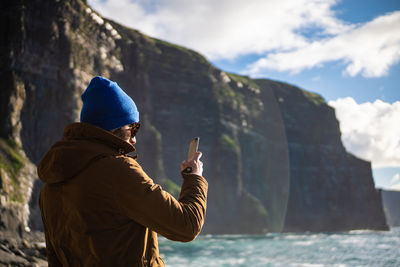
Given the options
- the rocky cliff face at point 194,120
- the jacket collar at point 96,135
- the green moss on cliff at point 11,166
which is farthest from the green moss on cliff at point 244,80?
the jacket collar at point 96,135

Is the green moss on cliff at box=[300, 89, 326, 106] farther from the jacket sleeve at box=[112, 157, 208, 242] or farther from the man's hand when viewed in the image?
the jacket sleeve at box=[112, 157, 208, 242]

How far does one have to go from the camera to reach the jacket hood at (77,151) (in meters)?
1.70

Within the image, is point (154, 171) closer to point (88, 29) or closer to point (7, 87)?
point (88, 29)

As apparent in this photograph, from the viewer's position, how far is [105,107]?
1936 millimetres

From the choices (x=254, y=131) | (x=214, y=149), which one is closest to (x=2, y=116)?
(x=214, y=149)

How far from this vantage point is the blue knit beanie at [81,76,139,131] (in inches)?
76.1

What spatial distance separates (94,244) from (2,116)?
152 ft

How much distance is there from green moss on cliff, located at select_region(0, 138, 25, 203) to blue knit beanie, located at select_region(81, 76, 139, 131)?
117 feet

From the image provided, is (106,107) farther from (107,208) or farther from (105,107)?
(107,208)

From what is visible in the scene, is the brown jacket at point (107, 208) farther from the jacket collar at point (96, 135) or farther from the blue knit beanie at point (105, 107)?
the blue knit beanie at point (105, 107)

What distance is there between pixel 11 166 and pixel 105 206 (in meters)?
41.7

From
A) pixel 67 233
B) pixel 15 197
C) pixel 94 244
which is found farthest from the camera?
pixel 15 197

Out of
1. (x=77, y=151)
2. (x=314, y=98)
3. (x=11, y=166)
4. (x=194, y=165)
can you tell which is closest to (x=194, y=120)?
(x=11, y=166)

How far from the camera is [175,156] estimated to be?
91.2 metres
